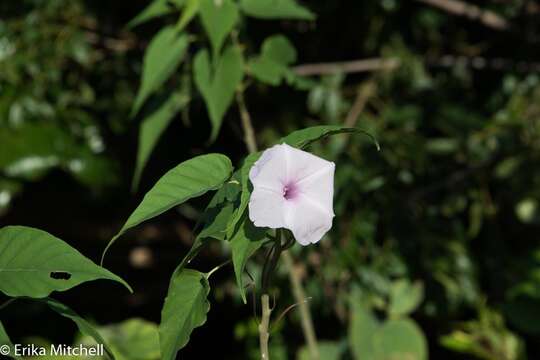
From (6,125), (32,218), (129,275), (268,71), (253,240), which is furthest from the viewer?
(129,275)

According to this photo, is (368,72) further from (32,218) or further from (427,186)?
(32,218)

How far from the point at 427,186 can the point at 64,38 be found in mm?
1238

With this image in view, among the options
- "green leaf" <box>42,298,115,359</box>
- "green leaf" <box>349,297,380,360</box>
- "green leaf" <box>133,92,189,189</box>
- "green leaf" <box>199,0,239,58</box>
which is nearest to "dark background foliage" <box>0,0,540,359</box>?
"green leaf" <box>349,297,380,360</box>

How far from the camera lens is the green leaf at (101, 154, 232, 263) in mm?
1018

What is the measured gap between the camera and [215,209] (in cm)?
111

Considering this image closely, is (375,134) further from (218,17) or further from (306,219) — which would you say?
(306,219)

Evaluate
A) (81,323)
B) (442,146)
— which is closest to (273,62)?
(442,146)

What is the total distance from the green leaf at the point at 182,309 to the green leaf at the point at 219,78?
709mm

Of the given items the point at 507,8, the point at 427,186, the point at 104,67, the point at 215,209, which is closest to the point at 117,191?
the point at 104,67

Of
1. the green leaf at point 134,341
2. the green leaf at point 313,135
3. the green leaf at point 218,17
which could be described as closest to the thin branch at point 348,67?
the green leaf at point 218,17

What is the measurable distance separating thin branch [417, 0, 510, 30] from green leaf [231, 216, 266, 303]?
1.80 metres

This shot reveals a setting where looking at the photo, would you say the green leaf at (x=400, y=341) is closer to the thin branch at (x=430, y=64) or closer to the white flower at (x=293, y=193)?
the thin branch at (x=430, y=64)

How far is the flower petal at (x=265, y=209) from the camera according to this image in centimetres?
101

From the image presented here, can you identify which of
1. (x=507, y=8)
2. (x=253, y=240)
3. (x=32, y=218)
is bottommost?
(x=32, y=218)
